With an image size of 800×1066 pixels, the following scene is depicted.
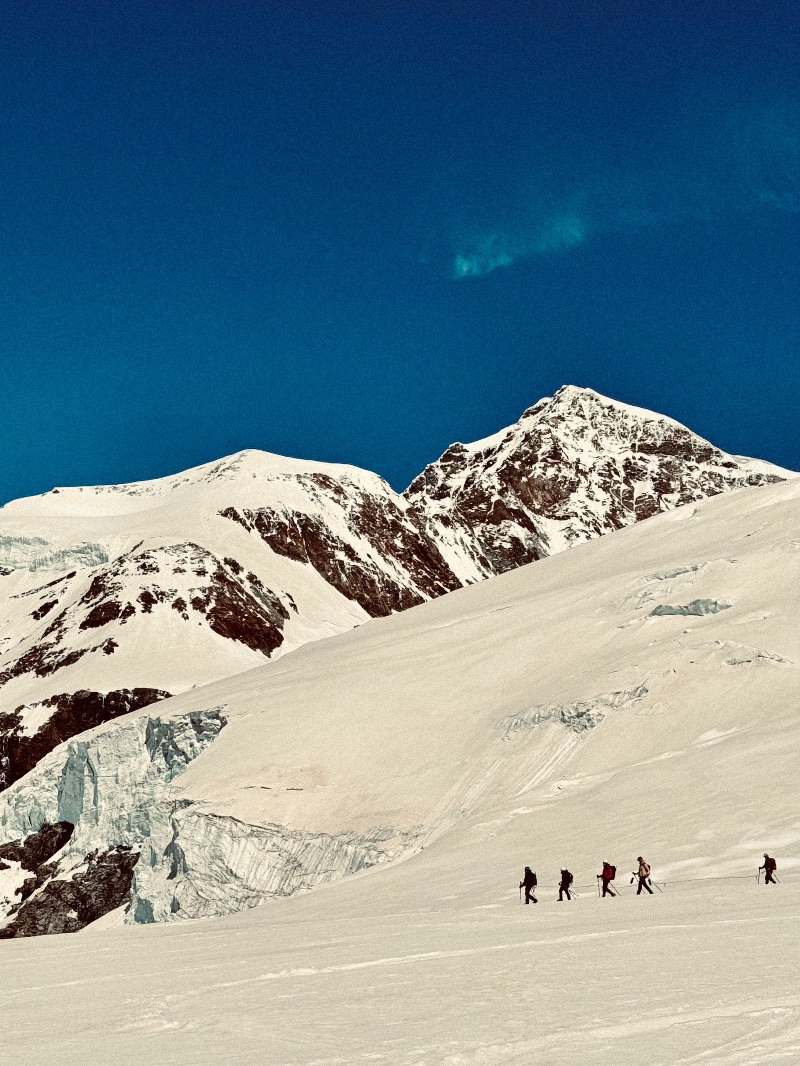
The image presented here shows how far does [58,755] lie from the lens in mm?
103062

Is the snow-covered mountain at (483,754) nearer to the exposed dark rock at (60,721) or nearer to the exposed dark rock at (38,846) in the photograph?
the exposed dark rock at (38,846)

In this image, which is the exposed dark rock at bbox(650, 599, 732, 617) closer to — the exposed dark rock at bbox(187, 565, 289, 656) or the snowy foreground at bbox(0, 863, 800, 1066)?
the snowy foreground at bbox(0, 863, 800, 1066)

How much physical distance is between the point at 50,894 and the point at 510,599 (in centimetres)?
4138

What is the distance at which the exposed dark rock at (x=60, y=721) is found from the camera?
131625 millimetres

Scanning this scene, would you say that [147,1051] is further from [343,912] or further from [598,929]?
[343,912]

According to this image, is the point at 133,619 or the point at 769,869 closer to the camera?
the point at 769,869

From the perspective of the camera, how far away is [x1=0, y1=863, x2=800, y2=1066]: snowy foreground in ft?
34.9

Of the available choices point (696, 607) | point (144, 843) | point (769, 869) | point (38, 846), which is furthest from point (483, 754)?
point (38, 846)

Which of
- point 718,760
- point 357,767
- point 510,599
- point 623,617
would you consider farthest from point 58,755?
point 718,760

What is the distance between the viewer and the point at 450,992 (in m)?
14.1

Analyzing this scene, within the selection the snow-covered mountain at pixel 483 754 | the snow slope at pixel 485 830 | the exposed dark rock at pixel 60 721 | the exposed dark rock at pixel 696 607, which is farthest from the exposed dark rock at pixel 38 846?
the exposed dark rock at pixel 696 607

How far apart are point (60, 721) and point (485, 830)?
99.2 metres

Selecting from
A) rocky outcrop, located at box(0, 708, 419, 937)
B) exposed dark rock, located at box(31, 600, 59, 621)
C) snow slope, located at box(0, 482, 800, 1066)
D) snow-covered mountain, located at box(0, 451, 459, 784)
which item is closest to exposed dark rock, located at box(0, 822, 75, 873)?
rocky outcrop, located at box(0, 708, 419, 937)

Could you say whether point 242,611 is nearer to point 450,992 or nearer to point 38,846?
point 38,846
